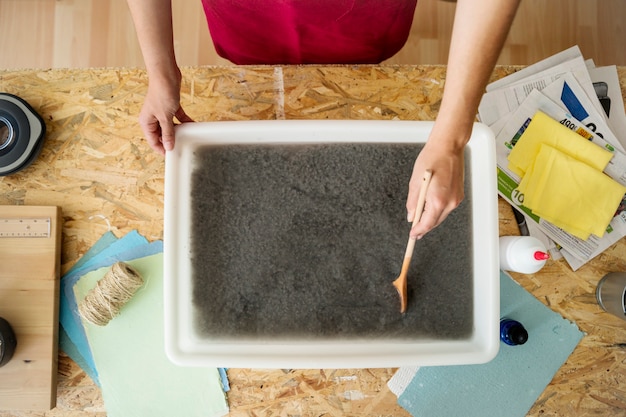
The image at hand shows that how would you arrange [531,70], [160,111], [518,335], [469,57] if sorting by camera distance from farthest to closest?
[531,70] → [518,335] → [160,111] → [469,57]

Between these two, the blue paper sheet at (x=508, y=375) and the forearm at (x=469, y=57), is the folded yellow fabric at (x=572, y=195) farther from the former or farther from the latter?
the forearm at (x=469, y=57)

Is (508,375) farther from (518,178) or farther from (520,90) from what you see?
(520,90)

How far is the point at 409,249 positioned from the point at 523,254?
0.21 metres

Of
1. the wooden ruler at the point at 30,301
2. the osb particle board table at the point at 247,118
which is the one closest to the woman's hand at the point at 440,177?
the osb particle board table at the point at 247,118

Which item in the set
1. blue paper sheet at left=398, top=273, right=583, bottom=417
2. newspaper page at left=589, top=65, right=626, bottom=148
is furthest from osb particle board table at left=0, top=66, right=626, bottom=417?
newspaper page at left=589, top=65, right=626, bottom=148

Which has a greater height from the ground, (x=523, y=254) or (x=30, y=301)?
(x=523, y=254)

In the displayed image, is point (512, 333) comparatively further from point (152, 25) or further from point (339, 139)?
point (152, 25)

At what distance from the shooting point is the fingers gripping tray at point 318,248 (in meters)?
0.73

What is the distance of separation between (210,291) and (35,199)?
381 millimetres

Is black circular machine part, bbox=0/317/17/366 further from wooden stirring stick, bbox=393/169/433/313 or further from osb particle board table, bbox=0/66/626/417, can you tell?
wooden stirring stick, bbox=393/169/433/313

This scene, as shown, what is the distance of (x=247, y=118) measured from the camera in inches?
32.9

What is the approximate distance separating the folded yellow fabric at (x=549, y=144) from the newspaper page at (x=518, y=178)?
0.04ft

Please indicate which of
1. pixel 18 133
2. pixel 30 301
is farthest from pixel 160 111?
pixel 30 301

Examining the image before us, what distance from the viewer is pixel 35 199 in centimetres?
82
